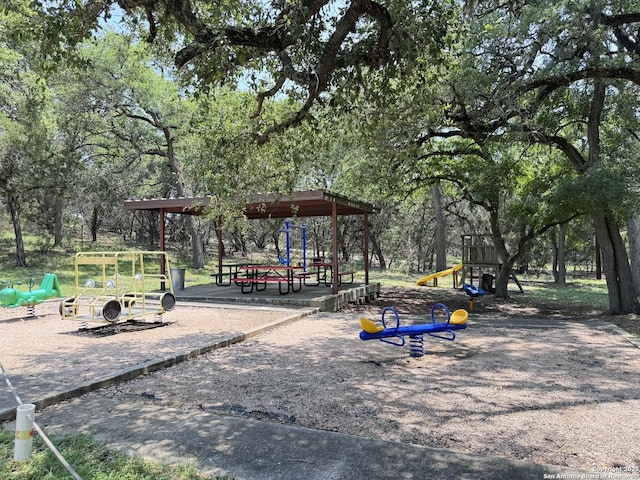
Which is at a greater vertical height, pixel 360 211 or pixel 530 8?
pixel 530 8

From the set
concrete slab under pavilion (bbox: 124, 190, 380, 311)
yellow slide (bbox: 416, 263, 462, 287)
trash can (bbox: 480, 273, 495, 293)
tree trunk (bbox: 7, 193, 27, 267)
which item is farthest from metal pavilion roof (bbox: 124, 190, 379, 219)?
tree trunk (bbox: 7, 193, 27, 267)

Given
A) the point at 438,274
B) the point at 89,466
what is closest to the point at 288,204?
the point at 438,274

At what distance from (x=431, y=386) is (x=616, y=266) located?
321 inches

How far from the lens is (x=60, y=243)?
25.4 metres

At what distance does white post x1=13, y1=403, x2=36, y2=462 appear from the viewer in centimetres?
270

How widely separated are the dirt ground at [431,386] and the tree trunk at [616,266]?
127 inches

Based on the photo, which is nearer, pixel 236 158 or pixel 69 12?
pixel 69 12

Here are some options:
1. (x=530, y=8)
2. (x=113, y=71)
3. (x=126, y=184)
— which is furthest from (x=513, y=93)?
(x=126, y=184)

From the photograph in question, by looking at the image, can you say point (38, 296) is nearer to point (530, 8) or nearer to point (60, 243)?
point (530, 8)

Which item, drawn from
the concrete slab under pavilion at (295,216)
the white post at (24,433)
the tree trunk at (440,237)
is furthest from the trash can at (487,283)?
the white post at (24,433)

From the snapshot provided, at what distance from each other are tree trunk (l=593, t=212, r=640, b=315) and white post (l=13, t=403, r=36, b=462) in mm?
11083

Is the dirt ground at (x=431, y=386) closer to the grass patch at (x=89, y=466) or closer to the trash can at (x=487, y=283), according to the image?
the grass patch at (x=89, y=466)

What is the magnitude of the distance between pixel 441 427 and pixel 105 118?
74.9ft

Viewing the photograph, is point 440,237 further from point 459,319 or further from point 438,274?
point 459,319
